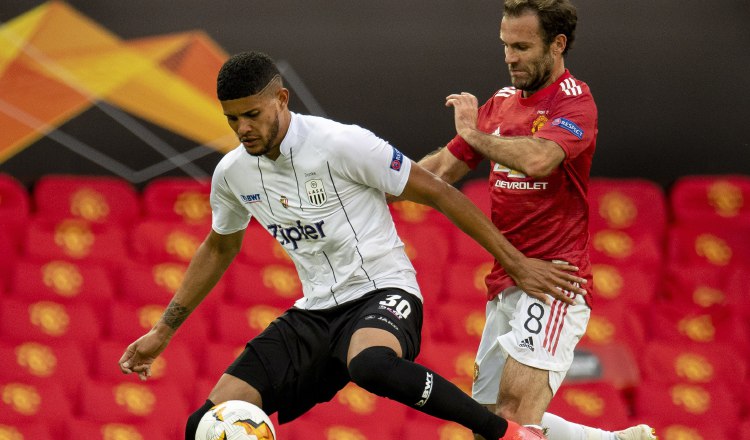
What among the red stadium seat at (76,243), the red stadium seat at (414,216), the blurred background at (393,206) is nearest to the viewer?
the blurred background at (393,206)

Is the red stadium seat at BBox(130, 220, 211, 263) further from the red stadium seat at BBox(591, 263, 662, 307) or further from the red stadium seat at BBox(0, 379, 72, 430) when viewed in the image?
the red stadium seat at BBox(591, 263, 662, 307)

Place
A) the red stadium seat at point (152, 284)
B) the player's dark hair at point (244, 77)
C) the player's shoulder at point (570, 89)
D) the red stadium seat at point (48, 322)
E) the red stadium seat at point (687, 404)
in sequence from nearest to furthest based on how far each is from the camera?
the player's dark hair at point (244, 77) → the player's shoulder at point (570, 89) → the red stadium seat at point (687, 404) → the red stadium seat at point (48, 322) → the red stadium seat at point (152, 284)

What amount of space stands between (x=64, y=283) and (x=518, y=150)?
451 centimetres

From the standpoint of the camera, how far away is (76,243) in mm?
8109

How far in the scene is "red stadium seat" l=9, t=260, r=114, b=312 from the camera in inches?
309

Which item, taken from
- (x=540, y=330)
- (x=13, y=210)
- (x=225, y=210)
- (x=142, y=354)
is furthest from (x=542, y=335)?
(x=13, y=210)

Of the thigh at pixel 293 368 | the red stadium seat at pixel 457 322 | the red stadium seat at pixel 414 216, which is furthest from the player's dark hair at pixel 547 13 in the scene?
the red stadium seat at pixel 414 216

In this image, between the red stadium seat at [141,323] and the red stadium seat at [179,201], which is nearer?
the red stadium seat at [141,323]

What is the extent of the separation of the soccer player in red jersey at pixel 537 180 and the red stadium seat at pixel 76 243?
405cm

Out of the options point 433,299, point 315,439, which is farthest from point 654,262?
point 315,439

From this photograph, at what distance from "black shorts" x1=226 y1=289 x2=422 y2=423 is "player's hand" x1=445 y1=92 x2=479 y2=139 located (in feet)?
2.28

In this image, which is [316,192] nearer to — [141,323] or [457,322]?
[457,322]

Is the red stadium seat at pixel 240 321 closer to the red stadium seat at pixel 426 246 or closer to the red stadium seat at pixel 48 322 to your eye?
the red stadium seat at pixel 48 322

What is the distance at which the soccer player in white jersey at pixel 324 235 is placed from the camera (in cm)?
429
